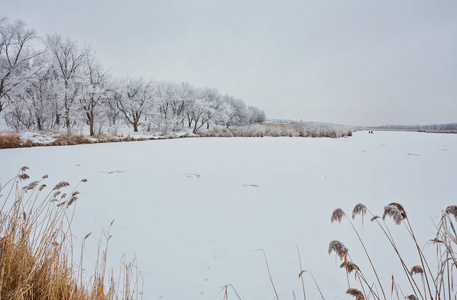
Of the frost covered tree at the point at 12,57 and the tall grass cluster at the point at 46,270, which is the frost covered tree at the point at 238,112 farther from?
the tall grass cluster at the point at 46,270

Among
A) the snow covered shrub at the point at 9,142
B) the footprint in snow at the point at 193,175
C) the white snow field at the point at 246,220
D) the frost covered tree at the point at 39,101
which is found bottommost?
the white snow field at the point at 246,220

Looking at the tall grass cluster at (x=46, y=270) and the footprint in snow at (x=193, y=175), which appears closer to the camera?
the tall grass cluster at (x=46, y=270)

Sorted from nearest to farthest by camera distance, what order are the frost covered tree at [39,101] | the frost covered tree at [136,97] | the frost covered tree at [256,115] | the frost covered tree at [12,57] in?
1. the frost covered tree at [12,57]
2. the frost covered tree at [39,101]
3. the frost covered tree at [136,97]
4. the frost covered tree at [256,115]

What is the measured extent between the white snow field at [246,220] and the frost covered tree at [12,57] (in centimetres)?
1590

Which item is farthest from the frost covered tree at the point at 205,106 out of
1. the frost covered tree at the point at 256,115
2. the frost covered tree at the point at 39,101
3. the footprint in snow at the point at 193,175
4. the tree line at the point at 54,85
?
the footprint in snow at the point at 193,175

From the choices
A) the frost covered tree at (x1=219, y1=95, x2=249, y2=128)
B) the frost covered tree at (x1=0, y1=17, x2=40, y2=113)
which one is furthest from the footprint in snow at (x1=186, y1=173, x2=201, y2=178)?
the frost covered tree at (x1=219, y1=95, x2=249, y2=128)

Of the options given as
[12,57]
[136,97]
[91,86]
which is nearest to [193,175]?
[91,86]

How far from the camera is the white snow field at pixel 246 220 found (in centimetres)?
192

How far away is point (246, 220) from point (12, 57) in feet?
78.4

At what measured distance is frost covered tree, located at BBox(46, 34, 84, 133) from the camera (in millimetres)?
17672

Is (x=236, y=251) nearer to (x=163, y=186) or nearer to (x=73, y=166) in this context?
(x=163, y=186)

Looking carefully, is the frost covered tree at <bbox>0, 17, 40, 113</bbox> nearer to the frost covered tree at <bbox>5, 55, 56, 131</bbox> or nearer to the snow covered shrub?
the frost covered tree at <bbox>5, 55, 56, 131</bbox>

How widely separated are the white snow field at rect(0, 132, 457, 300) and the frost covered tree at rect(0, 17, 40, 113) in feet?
52.2

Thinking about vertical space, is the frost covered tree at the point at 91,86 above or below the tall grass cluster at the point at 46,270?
above
